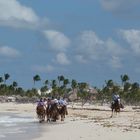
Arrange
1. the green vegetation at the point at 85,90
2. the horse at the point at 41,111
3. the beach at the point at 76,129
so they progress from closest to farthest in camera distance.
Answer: the beach at the point at 76,129 → the horse at the point at 41,111 → the green vegetation at the point at 85,90

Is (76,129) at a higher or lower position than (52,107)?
lower

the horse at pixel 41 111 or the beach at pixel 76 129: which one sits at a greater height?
the horse at pixel 41 111

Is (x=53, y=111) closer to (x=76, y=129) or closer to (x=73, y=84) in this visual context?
(x=76, y=129)

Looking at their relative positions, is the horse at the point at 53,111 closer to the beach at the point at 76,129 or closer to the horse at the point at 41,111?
the horse at the point at 41,111

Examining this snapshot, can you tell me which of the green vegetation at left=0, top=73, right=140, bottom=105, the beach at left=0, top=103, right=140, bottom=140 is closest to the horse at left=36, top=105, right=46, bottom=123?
the beach at left=0, top=103, right=140, bottom=140

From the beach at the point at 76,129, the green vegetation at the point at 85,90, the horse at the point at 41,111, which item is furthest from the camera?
the green vegetation at the point at 85,90

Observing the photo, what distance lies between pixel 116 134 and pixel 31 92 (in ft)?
434

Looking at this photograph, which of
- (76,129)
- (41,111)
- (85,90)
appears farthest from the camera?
(85,90)

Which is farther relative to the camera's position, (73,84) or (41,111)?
(73,84)

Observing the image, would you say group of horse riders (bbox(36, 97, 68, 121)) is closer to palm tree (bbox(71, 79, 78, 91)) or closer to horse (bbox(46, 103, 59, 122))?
horse (bbox(46, 103, 59, 122))

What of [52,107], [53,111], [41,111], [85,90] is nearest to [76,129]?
[53,111]

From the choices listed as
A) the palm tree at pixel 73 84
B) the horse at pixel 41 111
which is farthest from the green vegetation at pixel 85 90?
the horse at pixel 41 111

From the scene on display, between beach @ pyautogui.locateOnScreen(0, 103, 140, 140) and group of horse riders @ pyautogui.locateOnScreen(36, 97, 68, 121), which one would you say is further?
group of horse riders @ pyautogui.locateOnScreen(36, 97, 68, 121)

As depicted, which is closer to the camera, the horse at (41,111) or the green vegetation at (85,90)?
the horse at (41,111)
